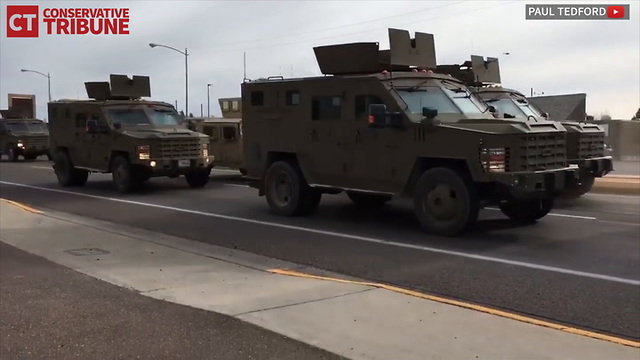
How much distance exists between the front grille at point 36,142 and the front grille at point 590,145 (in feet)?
91.6

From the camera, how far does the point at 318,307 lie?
5977mm

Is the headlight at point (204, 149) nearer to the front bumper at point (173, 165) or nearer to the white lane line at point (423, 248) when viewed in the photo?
the front bumper at point (173, 165)

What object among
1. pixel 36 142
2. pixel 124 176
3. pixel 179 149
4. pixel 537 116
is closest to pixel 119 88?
pixel 124 176

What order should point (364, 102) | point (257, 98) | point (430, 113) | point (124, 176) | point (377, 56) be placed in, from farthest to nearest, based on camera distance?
point (124, 176) → point (257, 98) → point (377, 56) → point (364, 102) → point (430, 113)

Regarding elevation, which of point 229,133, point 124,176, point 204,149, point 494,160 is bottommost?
point 124,176

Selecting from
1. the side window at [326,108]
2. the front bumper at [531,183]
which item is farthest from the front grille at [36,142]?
the front bumper at [531,183]

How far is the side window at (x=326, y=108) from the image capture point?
37.1 ft

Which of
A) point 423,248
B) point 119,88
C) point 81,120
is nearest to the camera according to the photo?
point 423,248

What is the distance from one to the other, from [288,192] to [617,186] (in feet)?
27.9

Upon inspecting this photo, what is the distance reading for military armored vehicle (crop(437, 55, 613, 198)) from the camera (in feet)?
40.0

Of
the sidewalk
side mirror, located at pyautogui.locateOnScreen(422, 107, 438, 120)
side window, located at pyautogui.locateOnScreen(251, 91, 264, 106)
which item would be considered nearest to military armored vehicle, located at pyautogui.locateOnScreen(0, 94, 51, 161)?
side window, located at pyautogui.locateOnScreen(251, 91, 264, 106)

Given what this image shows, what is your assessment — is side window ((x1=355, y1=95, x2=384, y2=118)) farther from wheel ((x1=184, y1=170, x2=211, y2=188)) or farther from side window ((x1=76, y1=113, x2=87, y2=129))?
side window ((x1=76, y1=113, x2=87, y2=129))

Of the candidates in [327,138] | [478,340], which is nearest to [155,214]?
[327,138]

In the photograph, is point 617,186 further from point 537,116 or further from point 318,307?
point 318,307
